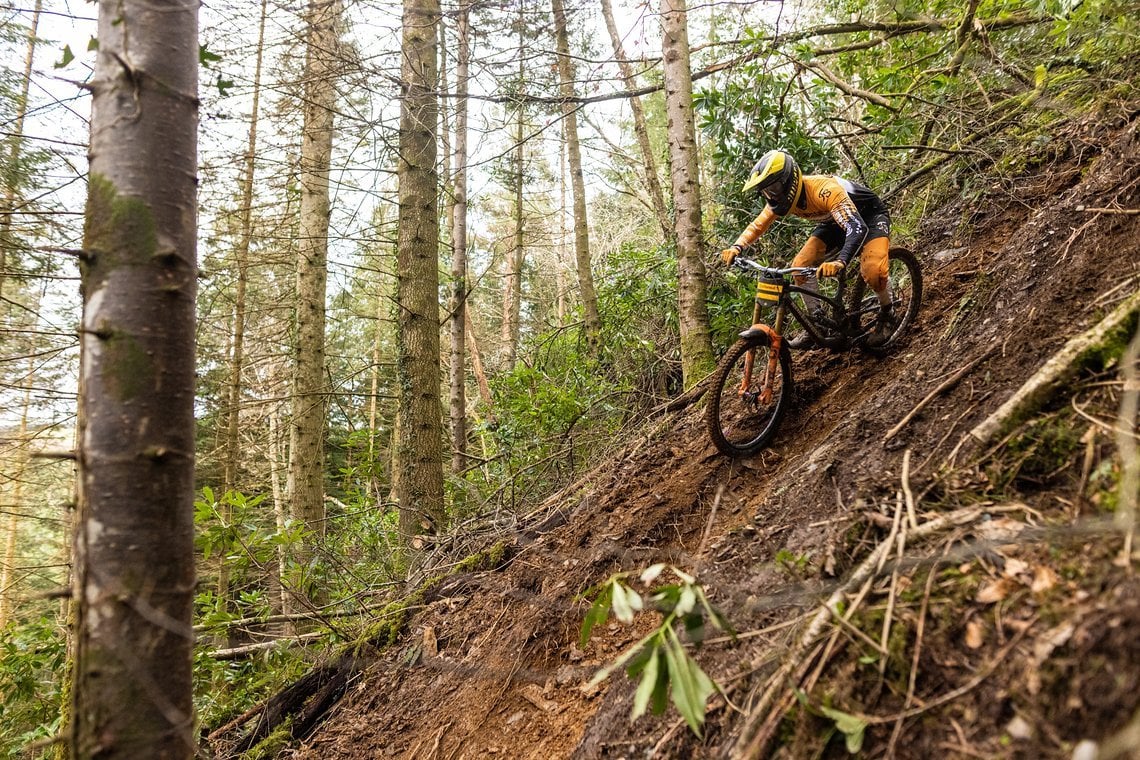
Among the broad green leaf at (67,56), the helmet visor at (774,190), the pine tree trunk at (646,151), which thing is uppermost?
the pine tree trunk at (646,151)

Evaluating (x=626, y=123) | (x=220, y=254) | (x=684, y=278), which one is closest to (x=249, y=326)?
(x=220, y=254)

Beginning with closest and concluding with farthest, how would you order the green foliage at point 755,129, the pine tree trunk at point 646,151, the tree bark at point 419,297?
the tree bark at point 419,297 → the green foliage at point 755,129 → the pine tree trunk at point 646,151

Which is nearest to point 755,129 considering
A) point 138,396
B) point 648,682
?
point 648,682

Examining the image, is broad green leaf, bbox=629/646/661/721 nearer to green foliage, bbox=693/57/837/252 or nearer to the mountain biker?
the mountain biker

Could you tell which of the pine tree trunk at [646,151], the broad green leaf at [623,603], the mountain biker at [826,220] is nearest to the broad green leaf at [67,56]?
the broad green leaf at [623,603]

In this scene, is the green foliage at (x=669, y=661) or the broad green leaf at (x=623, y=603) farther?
the broad green leaf at (x=623, y=603)

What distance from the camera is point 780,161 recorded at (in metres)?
4.40

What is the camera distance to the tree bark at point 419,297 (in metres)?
6.37

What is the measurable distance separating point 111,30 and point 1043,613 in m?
3.33

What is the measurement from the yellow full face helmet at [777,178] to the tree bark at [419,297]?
3.71 m

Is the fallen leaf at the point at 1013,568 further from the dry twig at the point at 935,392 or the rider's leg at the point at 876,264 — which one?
the rider's leg at the point at 876,264

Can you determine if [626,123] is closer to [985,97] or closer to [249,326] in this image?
[985,97]

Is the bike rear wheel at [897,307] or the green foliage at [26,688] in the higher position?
the bike rear wheel at [897,307]

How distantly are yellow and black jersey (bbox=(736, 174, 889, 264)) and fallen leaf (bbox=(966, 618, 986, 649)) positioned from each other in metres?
3.13
